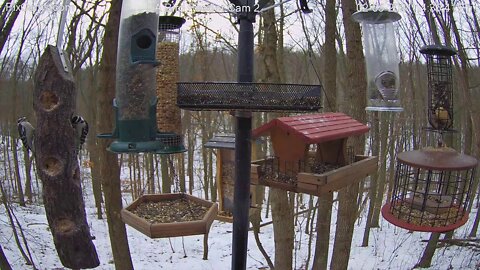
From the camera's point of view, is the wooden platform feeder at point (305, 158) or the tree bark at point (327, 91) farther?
the tree bark at point (327, 91)

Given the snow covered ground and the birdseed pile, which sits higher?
the birdseed pile

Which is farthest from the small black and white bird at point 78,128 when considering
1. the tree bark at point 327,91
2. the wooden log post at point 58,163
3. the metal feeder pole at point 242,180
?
the tree bark at point 327,91

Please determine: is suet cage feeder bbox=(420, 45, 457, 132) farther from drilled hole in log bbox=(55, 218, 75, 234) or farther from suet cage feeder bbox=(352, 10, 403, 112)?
drilled hole in log bbox=(55, 218, 75, 234)

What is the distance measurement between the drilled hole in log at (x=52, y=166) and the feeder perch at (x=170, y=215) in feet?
Answer: 3.04

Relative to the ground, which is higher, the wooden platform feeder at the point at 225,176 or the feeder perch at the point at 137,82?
the feeder perch at the point at 137,82

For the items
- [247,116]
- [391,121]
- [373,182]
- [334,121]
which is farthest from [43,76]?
[391,121]

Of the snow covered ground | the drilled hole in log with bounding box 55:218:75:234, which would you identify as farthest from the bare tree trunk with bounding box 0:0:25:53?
Result: the snow covered ground

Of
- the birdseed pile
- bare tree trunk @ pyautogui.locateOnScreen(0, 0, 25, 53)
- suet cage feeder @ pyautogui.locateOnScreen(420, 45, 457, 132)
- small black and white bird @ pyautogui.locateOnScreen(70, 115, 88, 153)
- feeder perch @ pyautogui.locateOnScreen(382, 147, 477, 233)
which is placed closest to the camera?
small black and white bird @ pyautogui.locateOnScreen(70, 115, 88, 153)

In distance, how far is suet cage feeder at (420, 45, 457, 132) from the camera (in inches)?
159

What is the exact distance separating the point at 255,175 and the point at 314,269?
508cm

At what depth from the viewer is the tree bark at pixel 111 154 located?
6.15 metres

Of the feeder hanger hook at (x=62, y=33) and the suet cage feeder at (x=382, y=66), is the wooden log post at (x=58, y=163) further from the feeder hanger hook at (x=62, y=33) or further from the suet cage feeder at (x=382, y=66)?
the suet cage feeder at (x=382, y=66)

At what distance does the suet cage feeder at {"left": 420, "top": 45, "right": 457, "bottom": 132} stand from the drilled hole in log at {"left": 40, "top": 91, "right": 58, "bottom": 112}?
10.9ft

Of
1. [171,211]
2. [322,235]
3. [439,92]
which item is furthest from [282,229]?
[171,211]
